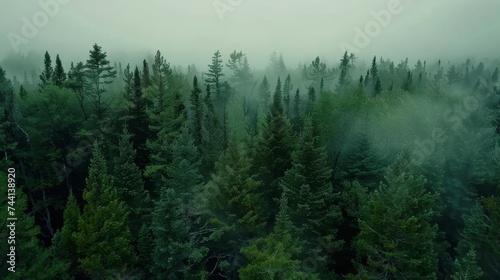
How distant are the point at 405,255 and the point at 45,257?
23020mm

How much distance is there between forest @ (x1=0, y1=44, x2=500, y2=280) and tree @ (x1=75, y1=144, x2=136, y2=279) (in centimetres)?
10

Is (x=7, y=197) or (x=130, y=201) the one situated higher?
(x=7, y=197)

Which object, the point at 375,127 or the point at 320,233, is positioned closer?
the point at 320,233

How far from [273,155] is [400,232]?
1189cm

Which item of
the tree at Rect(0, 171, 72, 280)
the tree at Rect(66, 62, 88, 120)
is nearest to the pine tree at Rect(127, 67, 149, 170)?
the tree at Rect(66, 62, 88, 120)

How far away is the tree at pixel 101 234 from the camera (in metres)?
25.0

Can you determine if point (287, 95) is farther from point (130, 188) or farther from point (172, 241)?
point (172, 241)

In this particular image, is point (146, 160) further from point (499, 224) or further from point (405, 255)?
point (499, 224)

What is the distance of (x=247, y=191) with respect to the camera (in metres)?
26.5

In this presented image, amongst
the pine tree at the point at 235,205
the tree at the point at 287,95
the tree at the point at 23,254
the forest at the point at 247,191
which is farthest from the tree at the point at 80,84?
the tree at the point at 287,95

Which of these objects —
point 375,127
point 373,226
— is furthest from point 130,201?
point 375,127

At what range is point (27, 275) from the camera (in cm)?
2270

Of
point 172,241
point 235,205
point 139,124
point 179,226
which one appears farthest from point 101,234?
point 139,124

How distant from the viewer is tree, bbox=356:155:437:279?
70.6ft
